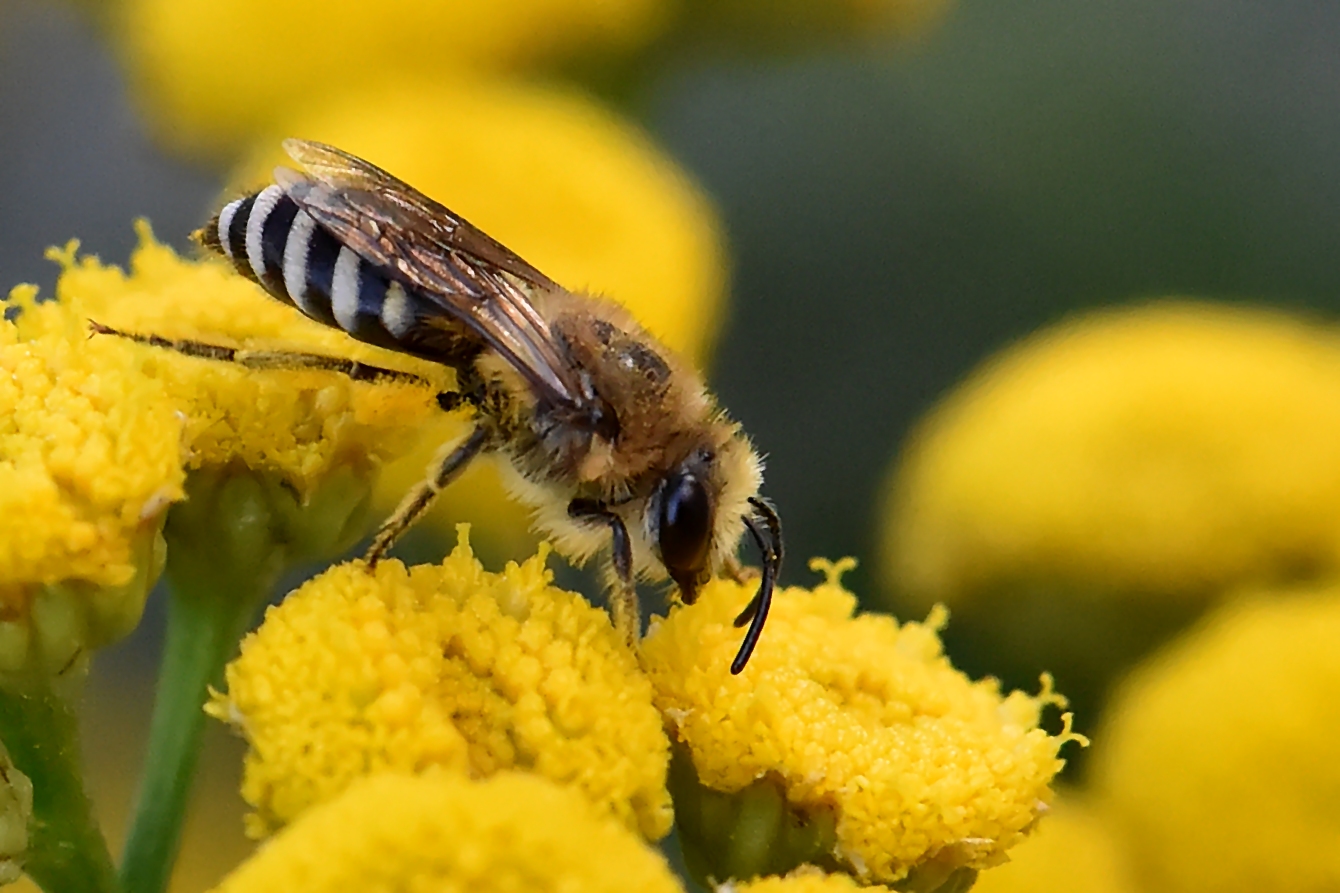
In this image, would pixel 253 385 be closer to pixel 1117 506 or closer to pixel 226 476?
pixel 226 476

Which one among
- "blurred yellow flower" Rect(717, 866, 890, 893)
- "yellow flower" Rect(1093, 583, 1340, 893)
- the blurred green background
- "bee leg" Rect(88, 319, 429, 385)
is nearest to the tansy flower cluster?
"yellow flower" Rect(1093, 583, 1340, 893)

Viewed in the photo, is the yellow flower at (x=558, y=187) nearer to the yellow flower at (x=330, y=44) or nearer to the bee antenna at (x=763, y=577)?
the yellow flower at (x=330, y=44)

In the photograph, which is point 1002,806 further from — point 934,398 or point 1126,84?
point 1126,84

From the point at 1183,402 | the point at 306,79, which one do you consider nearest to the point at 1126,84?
the point at 1183,402

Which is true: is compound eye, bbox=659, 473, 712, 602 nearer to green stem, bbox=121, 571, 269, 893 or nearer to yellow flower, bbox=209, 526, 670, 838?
yellow flower, bbox=209, 526, 670, 838

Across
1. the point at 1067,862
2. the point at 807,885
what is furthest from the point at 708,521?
the point at 1067,862

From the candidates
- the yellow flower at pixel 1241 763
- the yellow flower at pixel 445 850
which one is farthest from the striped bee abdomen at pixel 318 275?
the yellow flower at pixel 1241 763
